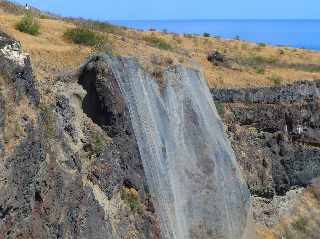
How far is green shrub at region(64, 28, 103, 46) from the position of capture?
3005 centimetres

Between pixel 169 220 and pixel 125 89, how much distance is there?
4282mm

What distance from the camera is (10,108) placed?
16.5 metres

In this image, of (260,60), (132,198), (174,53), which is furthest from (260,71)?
(132,198)

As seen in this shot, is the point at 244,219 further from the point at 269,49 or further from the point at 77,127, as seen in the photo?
the point at 269,49

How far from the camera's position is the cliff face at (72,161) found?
52.7ft

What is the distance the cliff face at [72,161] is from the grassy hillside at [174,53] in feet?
5.13

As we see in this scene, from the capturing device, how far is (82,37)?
30.3 metres

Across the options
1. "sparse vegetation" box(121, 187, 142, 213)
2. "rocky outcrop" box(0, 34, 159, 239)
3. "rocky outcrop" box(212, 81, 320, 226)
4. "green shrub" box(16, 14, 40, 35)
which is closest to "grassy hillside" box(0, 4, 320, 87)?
"green shrub" box(16, 14, 40, 35)

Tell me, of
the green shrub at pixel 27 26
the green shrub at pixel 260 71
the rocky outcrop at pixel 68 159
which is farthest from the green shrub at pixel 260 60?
the rocky outcrop at pixel 68 159

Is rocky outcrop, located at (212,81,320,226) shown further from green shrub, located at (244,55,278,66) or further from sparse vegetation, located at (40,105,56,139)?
sparse vegetation, located at (40,105,56,139)

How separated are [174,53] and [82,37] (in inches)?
256

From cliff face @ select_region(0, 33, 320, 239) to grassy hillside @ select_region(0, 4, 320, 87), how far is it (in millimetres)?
1563

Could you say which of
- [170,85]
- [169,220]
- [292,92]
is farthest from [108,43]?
[292,92]

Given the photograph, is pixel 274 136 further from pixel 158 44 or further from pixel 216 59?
pixel 216 59
